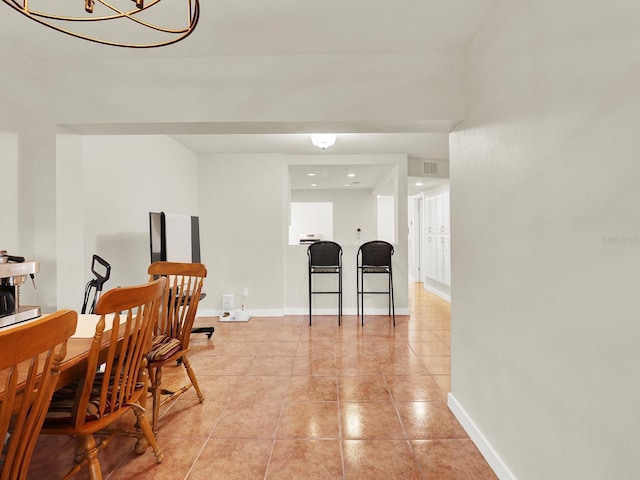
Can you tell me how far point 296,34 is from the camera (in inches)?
76.4

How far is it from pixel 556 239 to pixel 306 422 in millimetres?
1764

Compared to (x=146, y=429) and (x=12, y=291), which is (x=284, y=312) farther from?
(x=12, y=291)

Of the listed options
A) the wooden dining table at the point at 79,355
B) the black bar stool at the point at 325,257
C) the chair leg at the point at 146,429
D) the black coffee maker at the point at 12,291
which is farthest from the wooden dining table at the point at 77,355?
the black bar stool at the point at 325,257

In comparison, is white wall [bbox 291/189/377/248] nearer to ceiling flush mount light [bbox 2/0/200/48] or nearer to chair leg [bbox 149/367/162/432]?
ceiling flush mount light [bbox 2/0/200/48]

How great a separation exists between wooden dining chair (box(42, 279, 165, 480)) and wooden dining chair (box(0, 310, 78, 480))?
0.26 m

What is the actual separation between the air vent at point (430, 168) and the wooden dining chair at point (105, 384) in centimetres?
455

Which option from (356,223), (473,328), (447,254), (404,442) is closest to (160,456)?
(404,442)

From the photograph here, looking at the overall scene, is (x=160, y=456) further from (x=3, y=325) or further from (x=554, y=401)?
(x=554, y=401)

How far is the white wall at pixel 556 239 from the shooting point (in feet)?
3.12

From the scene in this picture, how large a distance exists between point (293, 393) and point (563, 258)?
6.65ft

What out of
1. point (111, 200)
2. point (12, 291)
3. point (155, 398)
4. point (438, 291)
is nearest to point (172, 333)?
point (155, 398)

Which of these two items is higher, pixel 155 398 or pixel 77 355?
pixel 77 355

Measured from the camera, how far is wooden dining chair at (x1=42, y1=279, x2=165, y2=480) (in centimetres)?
129

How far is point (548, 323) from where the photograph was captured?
1272 mm
